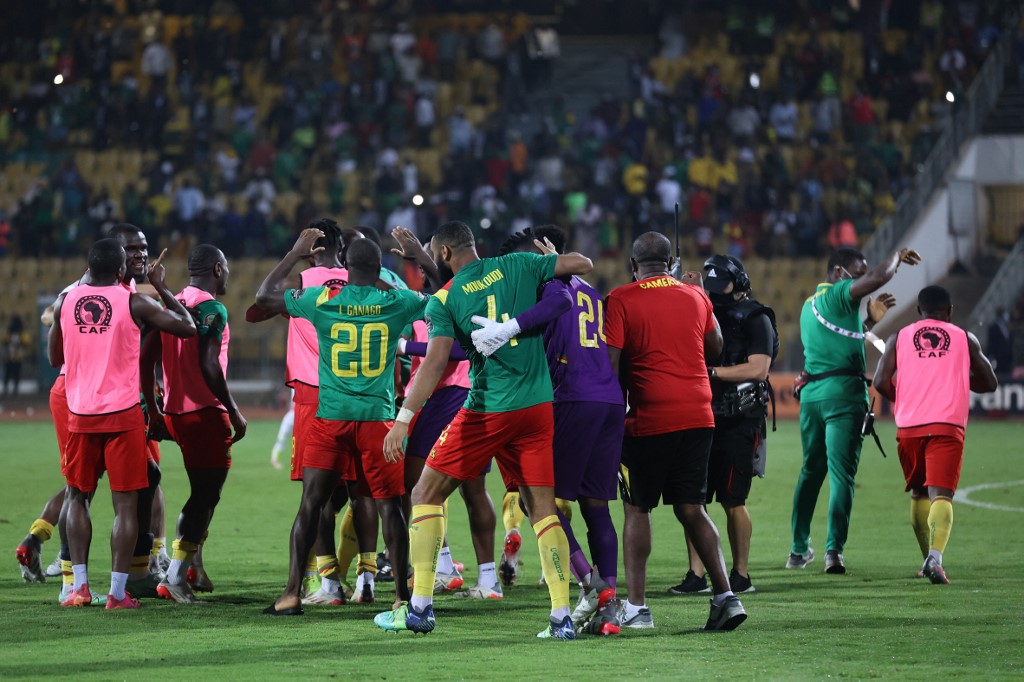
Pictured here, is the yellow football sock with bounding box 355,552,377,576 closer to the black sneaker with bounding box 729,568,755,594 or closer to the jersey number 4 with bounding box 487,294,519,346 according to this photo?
the jersey number 4 with bounding box 487,294,519,346

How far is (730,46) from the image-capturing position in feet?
114

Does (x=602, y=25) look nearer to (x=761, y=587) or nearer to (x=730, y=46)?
(x=730, y=46)

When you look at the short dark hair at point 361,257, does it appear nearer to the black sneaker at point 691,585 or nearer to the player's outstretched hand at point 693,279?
the player's outstretched hand at point 693,279

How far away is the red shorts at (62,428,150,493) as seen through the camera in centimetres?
902

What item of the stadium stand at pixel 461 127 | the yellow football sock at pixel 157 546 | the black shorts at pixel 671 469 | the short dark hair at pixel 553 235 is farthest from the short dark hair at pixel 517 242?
the stadium stand at pixel 461 127

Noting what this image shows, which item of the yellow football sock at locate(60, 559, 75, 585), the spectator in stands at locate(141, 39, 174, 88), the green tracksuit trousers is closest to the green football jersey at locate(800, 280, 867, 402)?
the green tracksuit trousers

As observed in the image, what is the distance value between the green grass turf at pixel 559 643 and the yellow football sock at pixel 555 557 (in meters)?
0.27

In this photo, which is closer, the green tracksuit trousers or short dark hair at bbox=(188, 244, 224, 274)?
short dark hair at bbox=(188, 244, 224, 274)

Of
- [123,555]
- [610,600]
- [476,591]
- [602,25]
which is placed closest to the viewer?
[610,600]

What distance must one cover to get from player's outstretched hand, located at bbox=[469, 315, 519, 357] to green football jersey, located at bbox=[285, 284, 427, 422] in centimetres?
94

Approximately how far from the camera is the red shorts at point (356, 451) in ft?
28.8

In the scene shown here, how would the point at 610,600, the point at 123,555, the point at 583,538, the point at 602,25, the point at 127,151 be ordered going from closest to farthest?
1. the point at 610,600
2. the point at 123,555
3. the point at 583,538
4. the point at 127,151
5. the point at 602,25

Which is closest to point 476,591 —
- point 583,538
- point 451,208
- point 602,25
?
point 583,538

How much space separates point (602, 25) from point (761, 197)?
25.4 feet
